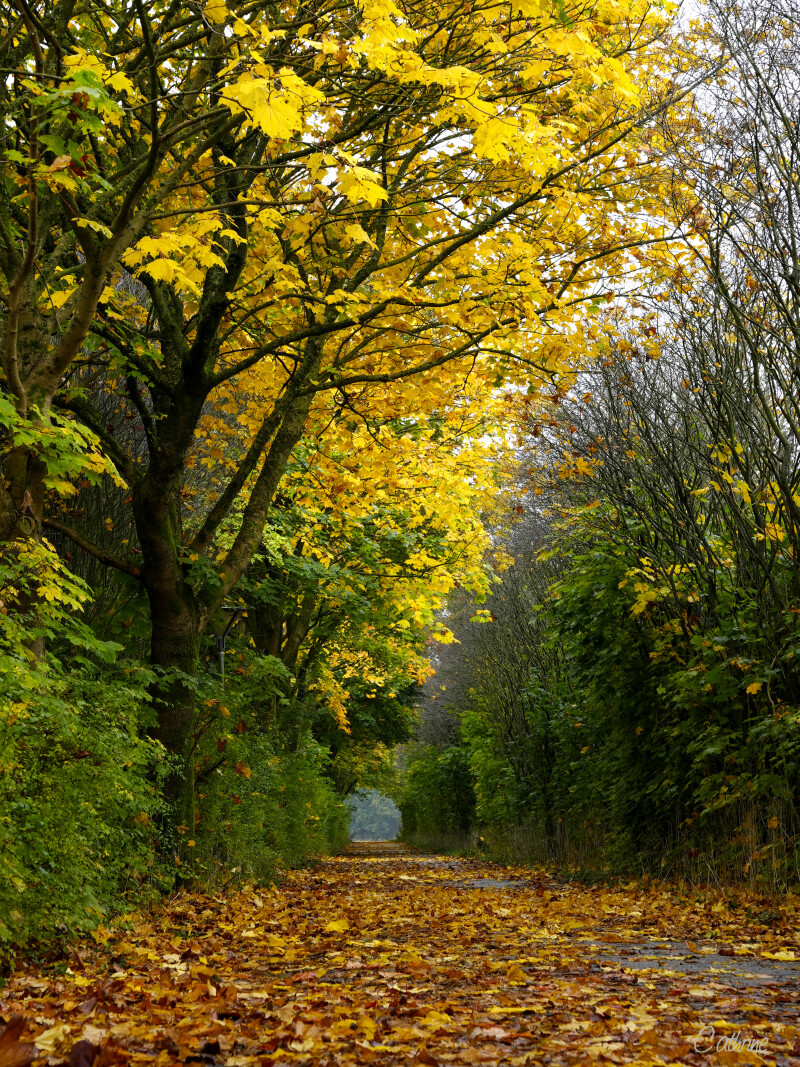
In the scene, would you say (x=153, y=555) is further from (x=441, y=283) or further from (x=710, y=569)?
(x=710, y=569)

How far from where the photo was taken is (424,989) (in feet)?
13.6

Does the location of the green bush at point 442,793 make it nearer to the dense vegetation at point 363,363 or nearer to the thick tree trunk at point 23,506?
the dense vegetation at point 363,363

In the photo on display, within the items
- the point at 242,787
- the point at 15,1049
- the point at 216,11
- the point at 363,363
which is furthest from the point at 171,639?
the point at 15,1049

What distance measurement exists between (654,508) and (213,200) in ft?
18.2

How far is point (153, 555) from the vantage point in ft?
27.5

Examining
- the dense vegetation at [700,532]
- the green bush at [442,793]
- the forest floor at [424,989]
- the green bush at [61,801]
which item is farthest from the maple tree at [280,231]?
the green bush at [442,793]

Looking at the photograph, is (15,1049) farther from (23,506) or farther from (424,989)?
(23,506)

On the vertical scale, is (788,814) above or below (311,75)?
below

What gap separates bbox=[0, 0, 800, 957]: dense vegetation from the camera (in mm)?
5121

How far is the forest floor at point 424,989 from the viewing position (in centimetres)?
290

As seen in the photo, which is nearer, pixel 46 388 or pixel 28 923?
pixel 28 923

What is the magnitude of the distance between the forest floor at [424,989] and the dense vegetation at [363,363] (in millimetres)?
582

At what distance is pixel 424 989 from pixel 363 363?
6816mm

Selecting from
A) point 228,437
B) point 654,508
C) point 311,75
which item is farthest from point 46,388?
point 228,437
